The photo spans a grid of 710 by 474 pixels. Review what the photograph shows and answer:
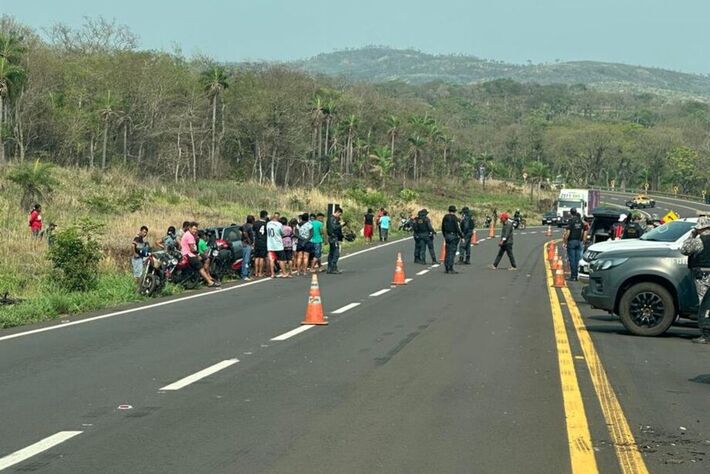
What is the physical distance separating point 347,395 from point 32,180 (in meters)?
31.8

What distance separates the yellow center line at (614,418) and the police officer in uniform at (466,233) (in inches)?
716

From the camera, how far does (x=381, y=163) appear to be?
338ft

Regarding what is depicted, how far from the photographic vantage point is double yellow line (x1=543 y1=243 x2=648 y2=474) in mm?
6969

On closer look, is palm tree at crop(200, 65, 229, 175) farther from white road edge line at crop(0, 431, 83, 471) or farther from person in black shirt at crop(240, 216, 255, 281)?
white road edge line at crop(0, 431, 83, 471)

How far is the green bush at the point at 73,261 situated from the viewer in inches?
842

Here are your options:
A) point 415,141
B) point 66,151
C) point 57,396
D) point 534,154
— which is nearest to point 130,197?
point 66,151

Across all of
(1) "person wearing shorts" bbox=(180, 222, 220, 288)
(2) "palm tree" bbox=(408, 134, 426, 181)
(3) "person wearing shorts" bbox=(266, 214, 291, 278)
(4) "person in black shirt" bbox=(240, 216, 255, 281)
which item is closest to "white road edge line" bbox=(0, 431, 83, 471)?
(1) "person wearing shorts" bbox=(180, 222, 220, 288)

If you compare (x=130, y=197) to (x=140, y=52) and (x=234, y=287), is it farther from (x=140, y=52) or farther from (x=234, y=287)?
(x=140, y=52)

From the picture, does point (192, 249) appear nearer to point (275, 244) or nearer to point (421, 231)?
point (275, 244)

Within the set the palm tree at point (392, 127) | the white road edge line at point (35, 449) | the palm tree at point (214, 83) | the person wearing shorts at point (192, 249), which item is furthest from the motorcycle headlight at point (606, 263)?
the palm tree at point (392, 127)

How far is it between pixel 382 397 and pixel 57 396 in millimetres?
3002

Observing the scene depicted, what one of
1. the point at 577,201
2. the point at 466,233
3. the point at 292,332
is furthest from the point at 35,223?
the point at 577,201

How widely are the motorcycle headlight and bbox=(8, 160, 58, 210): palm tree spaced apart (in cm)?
2756

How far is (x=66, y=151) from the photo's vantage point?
233 ft
